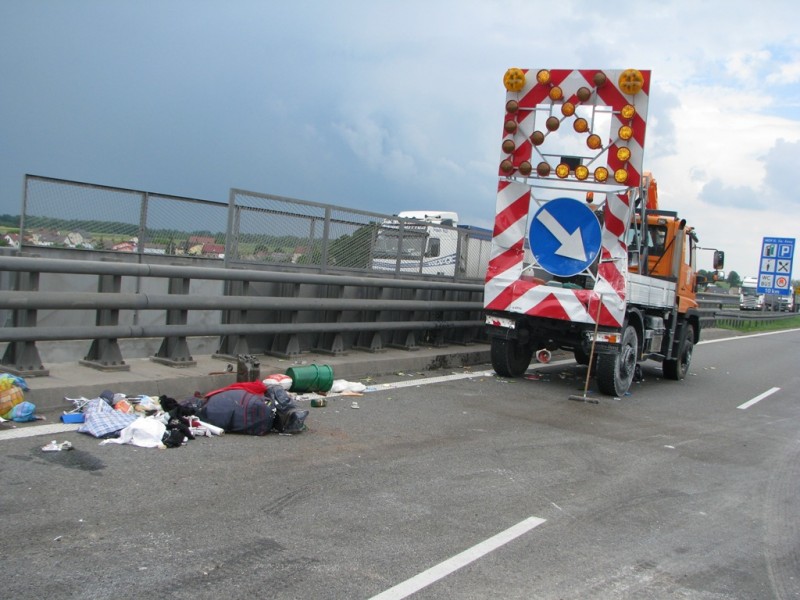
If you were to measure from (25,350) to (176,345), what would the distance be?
5.54ft

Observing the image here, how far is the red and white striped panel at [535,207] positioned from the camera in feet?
34.7

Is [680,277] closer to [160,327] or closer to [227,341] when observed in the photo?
[227,341]

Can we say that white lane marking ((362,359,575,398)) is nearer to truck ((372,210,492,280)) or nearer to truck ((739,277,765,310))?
truck ((372,210,492,280))

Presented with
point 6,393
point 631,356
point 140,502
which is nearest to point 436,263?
point 631,356

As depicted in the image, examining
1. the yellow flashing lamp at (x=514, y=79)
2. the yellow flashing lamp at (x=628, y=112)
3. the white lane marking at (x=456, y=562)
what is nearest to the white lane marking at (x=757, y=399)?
the yellow flashing lamp at (x=628, y=112)

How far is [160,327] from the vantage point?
7789 millimetres

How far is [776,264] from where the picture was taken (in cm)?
4522

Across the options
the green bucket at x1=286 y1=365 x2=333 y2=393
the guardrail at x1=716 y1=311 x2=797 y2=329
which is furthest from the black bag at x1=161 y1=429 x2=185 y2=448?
the guardrail at x1=716 y1=311 x2=797 y2=329

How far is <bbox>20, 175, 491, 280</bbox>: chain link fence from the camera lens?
9961mm

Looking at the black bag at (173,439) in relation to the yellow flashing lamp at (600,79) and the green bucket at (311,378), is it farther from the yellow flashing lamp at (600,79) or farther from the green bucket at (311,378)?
the yellow flashing lamp at (600,79)

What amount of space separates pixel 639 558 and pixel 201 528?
2.58m

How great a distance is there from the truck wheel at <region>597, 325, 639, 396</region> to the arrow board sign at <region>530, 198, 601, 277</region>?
1.27m

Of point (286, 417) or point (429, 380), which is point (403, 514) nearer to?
point (286, 417)

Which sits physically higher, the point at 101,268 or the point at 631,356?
the point at 101,268
